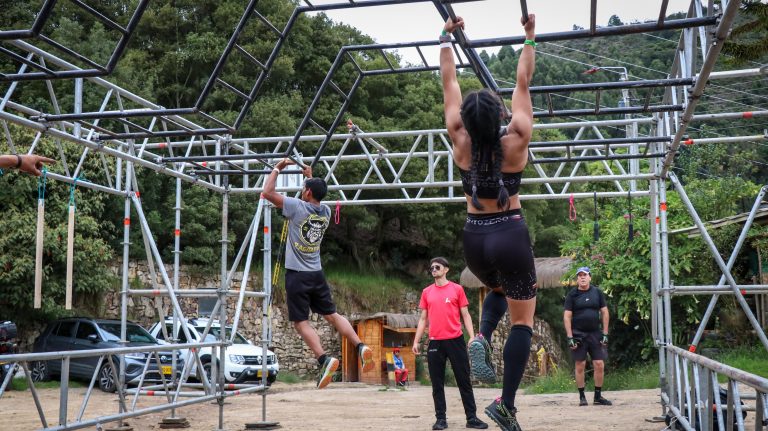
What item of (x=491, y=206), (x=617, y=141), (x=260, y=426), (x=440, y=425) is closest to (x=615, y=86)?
(x=617, y=141)

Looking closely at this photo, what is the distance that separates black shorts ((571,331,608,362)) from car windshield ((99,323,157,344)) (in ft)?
29.5

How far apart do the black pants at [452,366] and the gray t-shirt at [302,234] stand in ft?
9.43

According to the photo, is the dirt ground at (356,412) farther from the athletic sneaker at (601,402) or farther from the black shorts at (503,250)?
the black shorts at (503,250)

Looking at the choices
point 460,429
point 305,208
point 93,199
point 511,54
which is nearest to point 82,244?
point 93,199

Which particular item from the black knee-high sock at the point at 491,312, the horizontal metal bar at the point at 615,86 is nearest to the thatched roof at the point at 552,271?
the horizontal metal bar at the point at 615,86

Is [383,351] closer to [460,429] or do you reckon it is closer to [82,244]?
[82,244]

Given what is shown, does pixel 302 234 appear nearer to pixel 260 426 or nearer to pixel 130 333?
pixel 260 426

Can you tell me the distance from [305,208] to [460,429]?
382 centimetres

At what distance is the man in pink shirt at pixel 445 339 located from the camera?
359 inches

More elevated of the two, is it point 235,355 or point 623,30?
point 623,30

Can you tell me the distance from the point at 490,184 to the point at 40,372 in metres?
16.8

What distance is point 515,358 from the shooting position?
423 centimetres

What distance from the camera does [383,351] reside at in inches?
977

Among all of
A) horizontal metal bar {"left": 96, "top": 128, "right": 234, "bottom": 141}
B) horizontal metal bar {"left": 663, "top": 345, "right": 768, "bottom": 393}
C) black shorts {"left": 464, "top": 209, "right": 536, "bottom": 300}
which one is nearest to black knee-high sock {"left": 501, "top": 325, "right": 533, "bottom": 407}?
black shorts {"left": 464, "top": 209, "right": 536, "bottom": 300}
